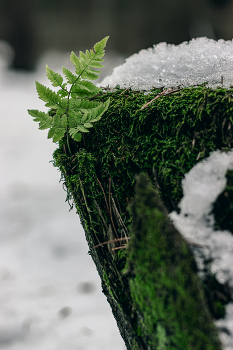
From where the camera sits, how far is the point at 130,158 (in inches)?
37.2

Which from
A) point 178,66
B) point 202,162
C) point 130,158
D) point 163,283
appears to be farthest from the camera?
point 178,66

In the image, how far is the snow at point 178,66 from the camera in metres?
1.15

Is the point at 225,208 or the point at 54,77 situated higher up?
the point at 54,77

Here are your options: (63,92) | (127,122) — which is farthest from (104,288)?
(63,92)

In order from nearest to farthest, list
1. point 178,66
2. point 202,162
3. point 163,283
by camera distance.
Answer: point 163,283, point 202,162, point 178,66

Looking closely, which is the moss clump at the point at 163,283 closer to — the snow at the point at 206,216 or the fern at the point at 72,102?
the snow at the point at 206,216

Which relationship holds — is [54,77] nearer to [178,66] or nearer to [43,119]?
[43,119]

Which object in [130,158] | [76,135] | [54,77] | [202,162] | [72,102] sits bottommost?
[202,162]

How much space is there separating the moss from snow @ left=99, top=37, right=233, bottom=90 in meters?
0.18

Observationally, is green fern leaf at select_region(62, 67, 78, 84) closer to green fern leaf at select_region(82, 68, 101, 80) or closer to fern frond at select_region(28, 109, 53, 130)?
green fern leaf at select_region(82, 68, 101, 80)

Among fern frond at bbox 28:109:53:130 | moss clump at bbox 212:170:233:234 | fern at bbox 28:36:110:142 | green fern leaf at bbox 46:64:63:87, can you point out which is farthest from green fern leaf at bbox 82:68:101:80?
moss clump at bbox 212:170:233:234

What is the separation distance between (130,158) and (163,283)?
486mm

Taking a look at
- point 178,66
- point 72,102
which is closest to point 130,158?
point 72,102

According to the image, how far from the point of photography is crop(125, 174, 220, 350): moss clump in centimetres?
64
